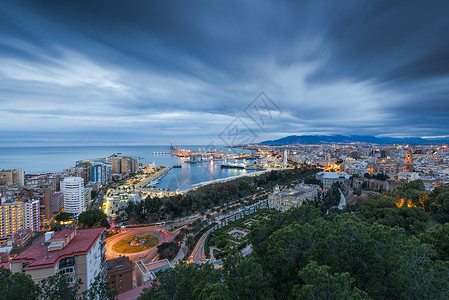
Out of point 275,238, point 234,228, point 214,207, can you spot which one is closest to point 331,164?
point 214,207

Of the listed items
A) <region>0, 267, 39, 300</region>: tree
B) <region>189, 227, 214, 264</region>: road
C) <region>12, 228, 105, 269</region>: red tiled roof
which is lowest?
<region>189, 227, 214, 264</region>: road

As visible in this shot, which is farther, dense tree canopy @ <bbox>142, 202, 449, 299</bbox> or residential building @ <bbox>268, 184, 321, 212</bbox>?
residential building @ <bbox>268, 184, 321, 212</bbox>

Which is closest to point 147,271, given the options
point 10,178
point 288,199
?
point 288,199

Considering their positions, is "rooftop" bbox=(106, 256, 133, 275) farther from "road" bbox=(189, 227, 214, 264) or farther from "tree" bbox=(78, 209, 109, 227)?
"tree" bbox=(78, 209, 109, 227)

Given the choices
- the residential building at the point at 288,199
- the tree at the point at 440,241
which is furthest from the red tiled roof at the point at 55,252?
the residential building at the point at 288,199

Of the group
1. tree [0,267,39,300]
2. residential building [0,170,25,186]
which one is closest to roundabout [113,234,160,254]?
tree [0,267,39,300]

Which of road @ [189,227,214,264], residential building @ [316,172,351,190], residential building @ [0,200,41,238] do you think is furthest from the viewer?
residential building @ [316,172,351,190]

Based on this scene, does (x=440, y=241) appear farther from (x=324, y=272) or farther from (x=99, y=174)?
(x=99, y=174)
